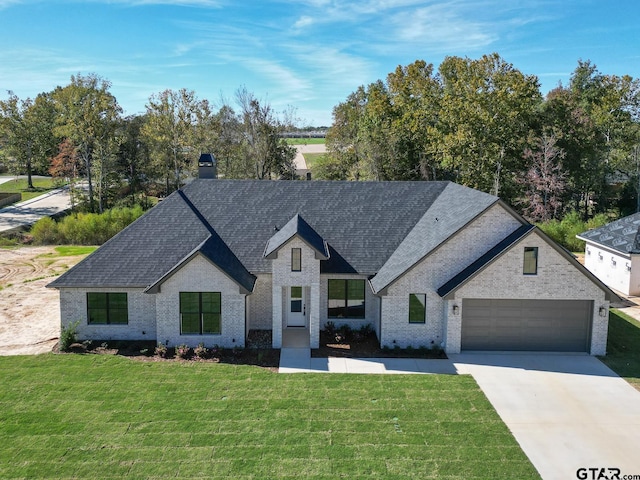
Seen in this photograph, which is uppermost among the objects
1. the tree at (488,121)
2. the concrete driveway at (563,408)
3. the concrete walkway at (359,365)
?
the tree at (488,121)

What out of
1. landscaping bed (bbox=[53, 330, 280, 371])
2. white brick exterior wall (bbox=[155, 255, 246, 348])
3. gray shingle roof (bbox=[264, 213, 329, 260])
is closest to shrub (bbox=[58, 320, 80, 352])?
landscaping bed (bbox=[53, 330, 280, 371])

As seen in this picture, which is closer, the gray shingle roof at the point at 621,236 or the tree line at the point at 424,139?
the gray shingle roof at the point at 621,236

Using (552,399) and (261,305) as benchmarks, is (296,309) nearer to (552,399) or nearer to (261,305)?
(261,305)

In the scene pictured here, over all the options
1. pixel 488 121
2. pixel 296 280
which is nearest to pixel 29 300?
pixel 296 280

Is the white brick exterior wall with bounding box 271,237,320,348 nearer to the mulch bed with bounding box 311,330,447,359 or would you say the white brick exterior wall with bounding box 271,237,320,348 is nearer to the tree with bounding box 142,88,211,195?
the mulch bed with bounding box 311,330,447,359

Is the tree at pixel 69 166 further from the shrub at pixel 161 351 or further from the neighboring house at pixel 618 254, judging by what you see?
the neighboring house at pixel 618 254

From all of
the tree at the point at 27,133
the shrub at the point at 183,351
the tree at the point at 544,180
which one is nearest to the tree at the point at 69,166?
the tree at the point at 27,133

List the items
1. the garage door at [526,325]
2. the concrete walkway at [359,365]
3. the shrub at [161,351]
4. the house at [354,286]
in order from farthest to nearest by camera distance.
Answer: the garage door at [526,325] → the house at [354,286] → the shrub at [161,351] → the concrete walkway at [359,365]
